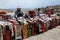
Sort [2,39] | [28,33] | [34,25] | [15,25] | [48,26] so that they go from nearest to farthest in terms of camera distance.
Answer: [2,39]
[15,25]
[28,33]
[34,25]
[48,26]

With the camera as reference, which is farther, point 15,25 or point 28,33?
point 28,33

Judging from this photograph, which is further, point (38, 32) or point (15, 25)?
point (38, 32)

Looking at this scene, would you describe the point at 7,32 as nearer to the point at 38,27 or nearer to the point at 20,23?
the point at 20,23

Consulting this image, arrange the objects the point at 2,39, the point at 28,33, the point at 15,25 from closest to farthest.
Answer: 1. the point at 2,39
2. the point at 15,25
3. the point at 28,33

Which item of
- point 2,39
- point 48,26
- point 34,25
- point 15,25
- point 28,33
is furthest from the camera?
point 48,26

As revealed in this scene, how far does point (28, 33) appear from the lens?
13.9 meters

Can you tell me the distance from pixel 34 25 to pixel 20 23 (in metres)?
2.11

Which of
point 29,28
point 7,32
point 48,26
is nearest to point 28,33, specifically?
point 29,28

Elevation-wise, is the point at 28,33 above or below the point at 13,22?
below

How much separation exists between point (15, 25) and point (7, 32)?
0.90 m

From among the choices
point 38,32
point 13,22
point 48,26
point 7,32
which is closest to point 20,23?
point 13,22

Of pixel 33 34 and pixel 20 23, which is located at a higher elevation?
pixel 20 23

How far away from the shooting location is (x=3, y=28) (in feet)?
36.6

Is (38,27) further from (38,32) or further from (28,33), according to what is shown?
(28,33)
